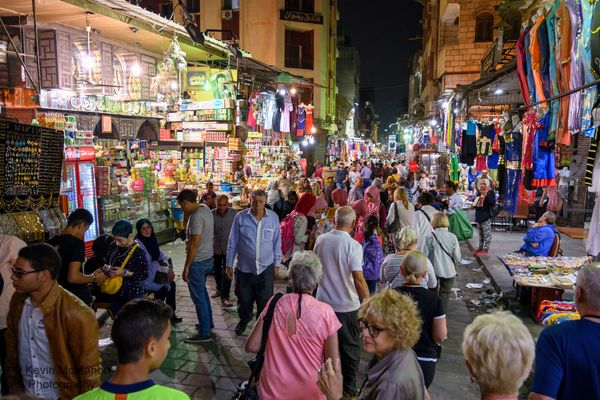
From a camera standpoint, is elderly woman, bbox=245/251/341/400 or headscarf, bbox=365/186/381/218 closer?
elderly woman, bbox=245/251/341/400

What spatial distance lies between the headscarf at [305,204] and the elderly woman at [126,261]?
13.6ft

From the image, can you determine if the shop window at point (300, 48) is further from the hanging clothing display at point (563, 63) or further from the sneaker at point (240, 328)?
the sneaker at point (240, 328)

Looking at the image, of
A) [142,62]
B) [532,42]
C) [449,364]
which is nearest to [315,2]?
[142,62]

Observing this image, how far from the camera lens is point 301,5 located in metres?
35.3

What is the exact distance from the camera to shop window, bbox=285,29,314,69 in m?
35.3

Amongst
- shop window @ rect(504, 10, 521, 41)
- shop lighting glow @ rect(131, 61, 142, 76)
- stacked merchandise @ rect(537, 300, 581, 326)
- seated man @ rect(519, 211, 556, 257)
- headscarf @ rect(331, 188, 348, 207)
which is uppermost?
shop window @ rect(504, 10, 521, 41)

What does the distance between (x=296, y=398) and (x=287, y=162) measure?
2097 cm

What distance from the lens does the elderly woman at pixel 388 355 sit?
7.85 feet

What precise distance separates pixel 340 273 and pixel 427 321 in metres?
1.13

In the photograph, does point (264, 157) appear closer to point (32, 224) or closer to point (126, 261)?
point (32, 224)

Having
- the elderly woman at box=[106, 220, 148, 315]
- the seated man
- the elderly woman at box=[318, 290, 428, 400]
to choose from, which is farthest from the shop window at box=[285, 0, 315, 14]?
the elderly woman at box=[318, 290, 428, 400]

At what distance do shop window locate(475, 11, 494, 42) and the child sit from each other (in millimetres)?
22913

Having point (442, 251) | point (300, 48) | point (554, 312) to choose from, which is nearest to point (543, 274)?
point (554, 312)

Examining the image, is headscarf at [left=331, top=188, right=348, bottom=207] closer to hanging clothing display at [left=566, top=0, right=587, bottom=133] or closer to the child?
hanging clothing display at [left=566, top=0, right=587, bottom=133]
